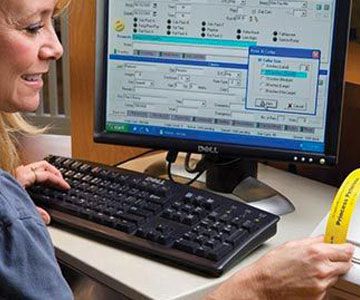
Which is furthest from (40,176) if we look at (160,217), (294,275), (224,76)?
(294,275)

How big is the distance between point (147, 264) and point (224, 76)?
38 cm

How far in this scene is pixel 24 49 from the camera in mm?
947

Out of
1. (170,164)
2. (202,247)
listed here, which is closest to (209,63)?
(170,164)

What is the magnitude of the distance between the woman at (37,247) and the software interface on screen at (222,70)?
257 mm

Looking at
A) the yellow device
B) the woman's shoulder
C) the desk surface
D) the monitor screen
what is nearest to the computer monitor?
the monitor screen

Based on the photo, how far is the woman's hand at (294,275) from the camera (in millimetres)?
978

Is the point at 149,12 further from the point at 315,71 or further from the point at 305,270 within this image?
the point at 305,270

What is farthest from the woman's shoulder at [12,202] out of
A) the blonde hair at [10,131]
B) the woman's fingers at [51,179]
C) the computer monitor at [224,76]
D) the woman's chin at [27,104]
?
the computer monitor at [224,76]

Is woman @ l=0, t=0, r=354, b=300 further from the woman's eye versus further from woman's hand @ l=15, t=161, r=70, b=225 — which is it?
woman's hand @ l=15, t=161, r=70, b=225

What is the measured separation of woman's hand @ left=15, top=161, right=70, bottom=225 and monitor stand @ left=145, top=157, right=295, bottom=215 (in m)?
0.28

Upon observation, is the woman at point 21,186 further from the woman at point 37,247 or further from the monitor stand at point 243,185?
the monitor stand at point 243,185

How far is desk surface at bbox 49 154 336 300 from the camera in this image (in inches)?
39.8

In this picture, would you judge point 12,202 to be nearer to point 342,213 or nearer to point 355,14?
point 342,213

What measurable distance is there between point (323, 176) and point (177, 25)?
0.46 metres
